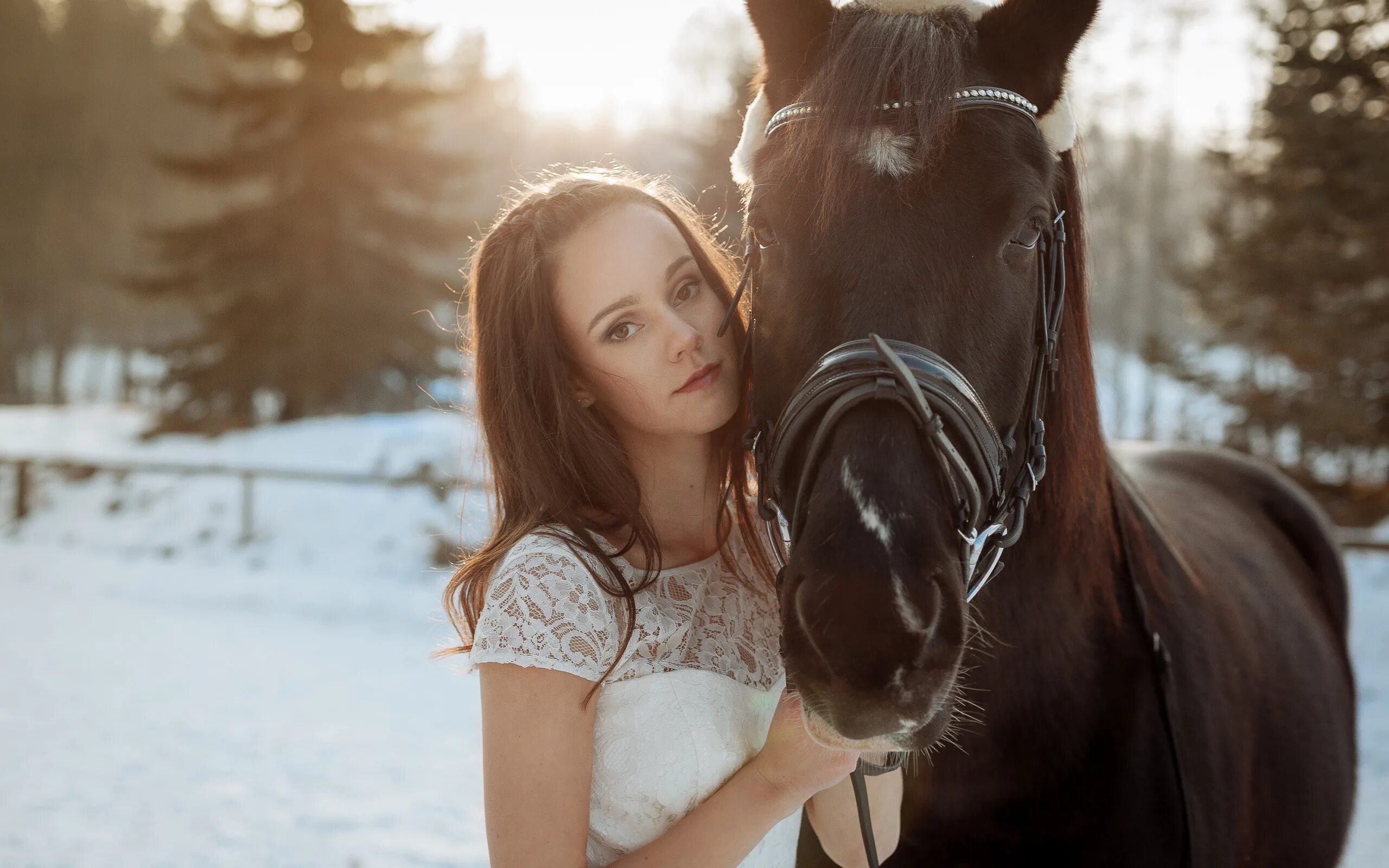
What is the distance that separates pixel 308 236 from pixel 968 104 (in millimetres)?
17307

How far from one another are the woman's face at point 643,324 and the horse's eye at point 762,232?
23cm

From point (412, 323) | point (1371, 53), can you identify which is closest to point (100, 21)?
point (412, 323)

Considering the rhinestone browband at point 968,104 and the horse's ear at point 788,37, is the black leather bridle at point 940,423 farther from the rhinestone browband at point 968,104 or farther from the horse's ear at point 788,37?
the horse's ear at point 788,37

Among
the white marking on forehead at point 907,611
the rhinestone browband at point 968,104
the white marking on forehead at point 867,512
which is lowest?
the white marking on forehead at point 907,611

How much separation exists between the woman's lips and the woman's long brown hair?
8cm

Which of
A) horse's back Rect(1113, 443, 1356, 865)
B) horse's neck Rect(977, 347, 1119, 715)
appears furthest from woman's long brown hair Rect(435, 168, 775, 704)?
horse's back Rect(1113, 443, 1356, 865)

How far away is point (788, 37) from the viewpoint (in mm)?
1790

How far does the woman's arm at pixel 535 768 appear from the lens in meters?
1.53

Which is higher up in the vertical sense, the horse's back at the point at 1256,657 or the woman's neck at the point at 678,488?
the woman's neck at the point at 678,488

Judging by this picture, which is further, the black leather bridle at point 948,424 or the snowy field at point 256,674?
the snowy field at point 256,674

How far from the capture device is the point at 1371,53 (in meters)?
9.76

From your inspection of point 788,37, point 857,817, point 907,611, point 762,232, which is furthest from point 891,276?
point 857,817

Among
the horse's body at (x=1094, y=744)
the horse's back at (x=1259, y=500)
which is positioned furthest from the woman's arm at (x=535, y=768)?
the horse's back at (x=1259, y=500)

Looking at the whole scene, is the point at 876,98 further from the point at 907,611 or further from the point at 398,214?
the point at 398,214
